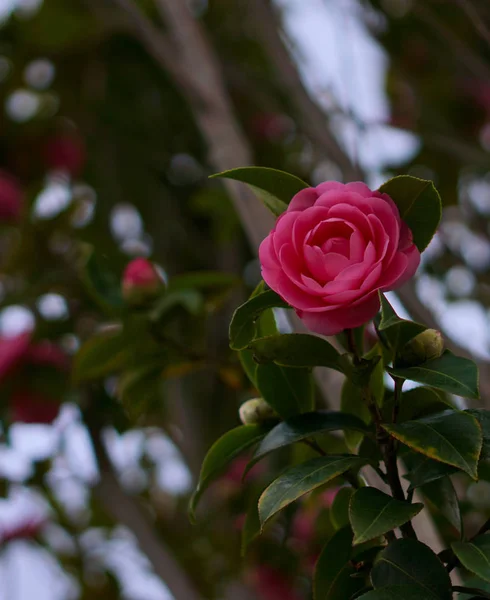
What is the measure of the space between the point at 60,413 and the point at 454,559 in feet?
2.66

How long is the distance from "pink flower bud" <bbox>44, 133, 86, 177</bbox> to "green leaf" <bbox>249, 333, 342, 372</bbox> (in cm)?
131

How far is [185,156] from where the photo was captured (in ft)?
5.90

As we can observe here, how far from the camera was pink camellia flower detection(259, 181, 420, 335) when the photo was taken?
42cm

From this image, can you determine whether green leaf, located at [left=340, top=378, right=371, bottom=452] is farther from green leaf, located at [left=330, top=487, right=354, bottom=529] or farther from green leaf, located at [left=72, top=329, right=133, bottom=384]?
green leaf, located at [left=72, top=329, right=133, bottom=384]

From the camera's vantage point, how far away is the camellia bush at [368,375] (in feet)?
1.35

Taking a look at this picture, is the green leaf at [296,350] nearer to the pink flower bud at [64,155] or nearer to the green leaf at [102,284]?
the green leaf at [102,284]

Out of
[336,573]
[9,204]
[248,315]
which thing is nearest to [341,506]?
[336,573]

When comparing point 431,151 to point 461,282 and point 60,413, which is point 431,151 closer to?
point 461,282

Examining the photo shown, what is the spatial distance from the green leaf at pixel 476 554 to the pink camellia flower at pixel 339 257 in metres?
0.14

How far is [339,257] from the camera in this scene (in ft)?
1.42

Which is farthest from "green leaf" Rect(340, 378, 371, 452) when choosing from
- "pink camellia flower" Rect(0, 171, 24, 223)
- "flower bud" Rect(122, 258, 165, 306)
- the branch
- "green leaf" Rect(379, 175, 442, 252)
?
"pink camellia flower" Rect(0, 171, 24, 223)

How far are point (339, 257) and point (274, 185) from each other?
0.27ft

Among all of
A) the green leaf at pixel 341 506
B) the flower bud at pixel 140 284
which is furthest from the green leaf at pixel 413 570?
the flower bud at pixel 140 284

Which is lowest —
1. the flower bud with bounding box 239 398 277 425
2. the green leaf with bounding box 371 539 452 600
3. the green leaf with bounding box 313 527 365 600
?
the green leaf with bounding box 313 527 365 600
